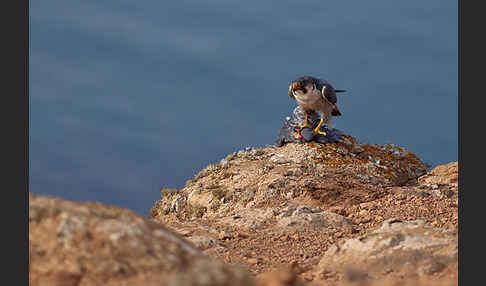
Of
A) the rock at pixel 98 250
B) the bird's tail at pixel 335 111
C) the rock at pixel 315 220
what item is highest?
the bird's tail at pixel 335 111

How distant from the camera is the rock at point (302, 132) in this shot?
1509cm

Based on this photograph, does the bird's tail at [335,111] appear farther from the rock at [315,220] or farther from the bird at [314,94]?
the rock at [315,220]

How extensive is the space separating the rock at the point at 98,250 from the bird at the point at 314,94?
Result: 32.6ft

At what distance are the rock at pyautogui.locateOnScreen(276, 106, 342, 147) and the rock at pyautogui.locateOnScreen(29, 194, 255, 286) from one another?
11.2 m

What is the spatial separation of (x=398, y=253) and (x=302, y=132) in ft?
30.2

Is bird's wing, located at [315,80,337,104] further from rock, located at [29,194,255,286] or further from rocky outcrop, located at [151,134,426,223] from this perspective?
rock, located at [29,194,255,286]

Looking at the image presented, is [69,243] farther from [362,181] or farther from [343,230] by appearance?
[362,181]

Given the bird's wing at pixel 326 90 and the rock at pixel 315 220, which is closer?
the rock at pixel 315 220

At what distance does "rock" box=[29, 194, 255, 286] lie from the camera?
3732mm

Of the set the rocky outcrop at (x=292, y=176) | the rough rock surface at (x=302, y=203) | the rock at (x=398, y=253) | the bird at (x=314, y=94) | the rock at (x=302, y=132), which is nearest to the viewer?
the rock at (x=398, y=253)

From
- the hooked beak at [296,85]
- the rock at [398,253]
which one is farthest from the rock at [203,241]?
the hooked beak at [296,85]

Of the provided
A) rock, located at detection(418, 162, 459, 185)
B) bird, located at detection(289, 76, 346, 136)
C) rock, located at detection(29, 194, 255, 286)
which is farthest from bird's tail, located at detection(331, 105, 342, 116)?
rock, located at detection(29, 194, 255, 286)

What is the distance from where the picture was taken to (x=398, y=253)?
241 inches

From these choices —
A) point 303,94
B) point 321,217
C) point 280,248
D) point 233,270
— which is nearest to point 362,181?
point 303,94
